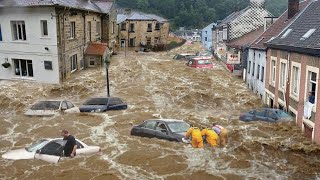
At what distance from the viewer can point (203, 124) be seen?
1933 cm

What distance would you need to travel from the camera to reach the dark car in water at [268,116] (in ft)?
58.2

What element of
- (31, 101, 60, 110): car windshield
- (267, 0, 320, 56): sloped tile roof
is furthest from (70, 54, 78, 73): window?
(267, 0, 320, 56): sloped tile roof

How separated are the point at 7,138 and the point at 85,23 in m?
19.3

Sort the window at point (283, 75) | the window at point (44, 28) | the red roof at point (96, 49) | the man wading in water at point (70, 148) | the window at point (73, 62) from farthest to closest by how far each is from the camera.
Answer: the red roof at point (96, 49) → the window at point (73, 62) → the window at point (44, 28) → the window at point (283, 75) → the man wading in water at point (70, 148)

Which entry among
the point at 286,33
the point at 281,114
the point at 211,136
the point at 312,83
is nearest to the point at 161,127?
the point at 211,136

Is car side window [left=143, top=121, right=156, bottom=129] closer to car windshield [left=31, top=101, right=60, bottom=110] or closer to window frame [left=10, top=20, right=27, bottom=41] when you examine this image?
car windshield [left=31, top=101, right=60, bottom=110]

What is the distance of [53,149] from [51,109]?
24.3ft

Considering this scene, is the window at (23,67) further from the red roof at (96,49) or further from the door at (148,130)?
the door at (148,130)

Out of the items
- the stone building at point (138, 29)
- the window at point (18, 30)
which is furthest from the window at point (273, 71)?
the stone building at point (138, 29)

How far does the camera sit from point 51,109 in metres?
20.4

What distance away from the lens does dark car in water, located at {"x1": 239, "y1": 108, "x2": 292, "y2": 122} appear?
17750 millimetres

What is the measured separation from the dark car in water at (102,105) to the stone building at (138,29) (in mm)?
38199

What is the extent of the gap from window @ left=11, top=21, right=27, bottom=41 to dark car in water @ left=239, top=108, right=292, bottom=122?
1906 cm

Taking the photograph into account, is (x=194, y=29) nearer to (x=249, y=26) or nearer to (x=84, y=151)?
(x=249, y=26)
